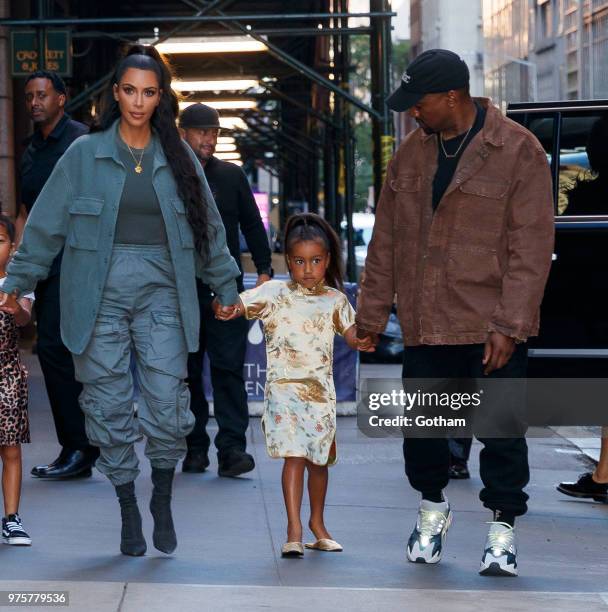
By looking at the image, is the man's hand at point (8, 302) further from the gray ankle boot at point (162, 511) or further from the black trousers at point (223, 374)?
the black trousers at point (223, 374)

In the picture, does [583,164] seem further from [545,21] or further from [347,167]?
[545,21]

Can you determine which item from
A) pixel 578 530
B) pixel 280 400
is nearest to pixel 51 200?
pixel 280 400

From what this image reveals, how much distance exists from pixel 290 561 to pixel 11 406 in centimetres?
125

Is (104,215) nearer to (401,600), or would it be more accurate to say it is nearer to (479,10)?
(401,600)

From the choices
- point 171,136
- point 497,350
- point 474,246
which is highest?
point 171,136

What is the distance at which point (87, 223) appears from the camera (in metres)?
5.18

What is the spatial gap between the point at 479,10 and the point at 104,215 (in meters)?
69.7

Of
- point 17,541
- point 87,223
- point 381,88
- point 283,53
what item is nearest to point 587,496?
point 17,541

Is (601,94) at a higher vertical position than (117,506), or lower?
higher

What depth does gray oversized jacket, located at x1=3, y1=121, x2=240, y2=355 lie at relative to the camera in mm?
5152

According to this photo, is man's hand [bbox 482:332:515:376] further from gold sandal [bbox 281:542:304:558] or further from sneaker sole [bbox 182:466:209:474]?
sneaker sole [bbox 182:466:209:474]

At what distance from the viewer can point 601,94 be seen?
92.8ft

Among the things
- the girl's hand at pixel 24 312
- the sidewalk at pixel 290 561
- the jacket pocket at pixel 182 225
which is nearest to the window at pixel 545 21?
the sidewalk at pixel 290 561

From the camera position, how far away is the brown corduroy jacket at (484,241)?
199 inches
